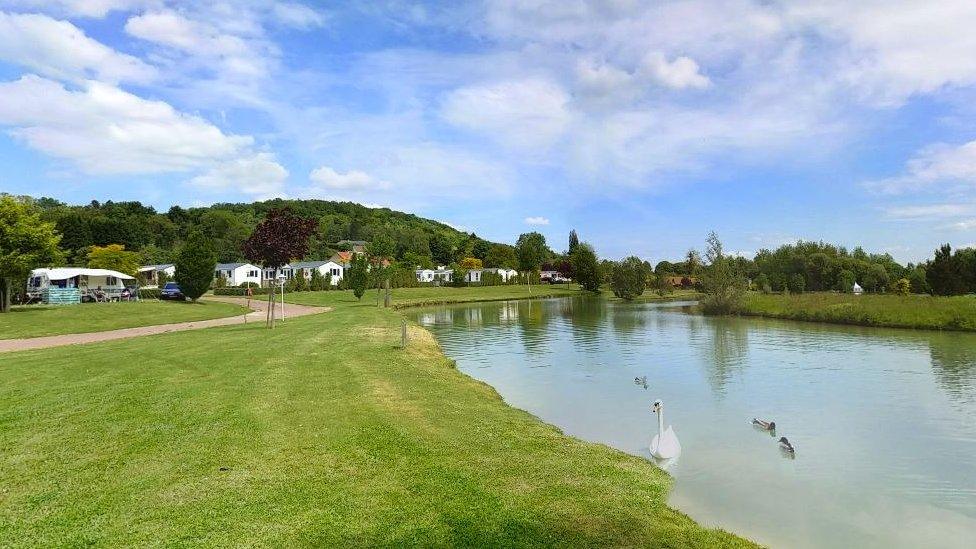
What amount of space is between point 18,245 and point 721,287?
4560cm

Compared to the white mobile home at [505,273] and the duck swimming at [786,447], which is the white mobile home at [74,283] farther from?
the white mobile home at [505,273]

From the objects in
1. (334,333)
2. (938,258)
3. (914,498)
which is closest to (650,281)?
(938,258)

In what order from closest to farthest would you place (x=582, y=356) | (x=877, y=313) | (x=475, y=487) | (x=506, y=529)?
1. (x=506, y=529)
2. (x=475, y=487)
3. (x=582, y=356)
4. (x=877, y=313)

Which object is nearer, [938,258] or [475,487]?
[475,487]

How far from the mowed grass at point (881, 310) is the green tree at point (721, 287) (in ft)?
6.57

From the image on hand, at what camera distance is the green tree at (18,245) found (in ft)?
93.7

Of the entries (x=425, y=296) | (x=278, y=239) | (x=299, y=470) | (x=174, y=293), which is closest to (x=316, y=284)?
(x=425, y=296)

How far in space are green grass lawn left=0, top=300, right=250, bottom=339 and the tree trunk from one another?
40cm

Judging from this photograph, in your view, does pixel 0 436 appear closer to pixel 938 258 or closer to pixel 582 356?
pixel 582 356

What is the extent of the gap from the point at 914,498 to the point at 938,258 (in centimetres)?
6209

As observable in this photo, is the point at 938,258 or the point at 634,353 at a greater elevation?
the point at 938,258

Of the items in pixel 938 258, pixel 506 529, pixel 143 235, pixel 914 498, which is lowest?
pixel 914 498

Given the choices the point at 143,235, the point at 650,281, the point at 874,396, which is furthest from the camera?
the point at 143,235

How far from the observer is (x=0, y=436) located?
7.75m
